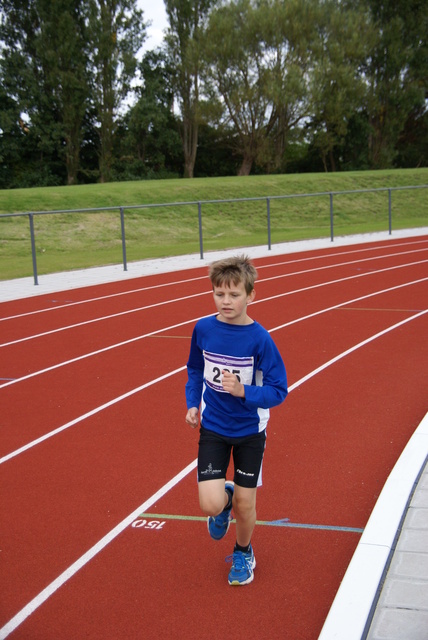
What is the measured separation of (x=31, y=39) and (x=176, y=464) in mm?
47408

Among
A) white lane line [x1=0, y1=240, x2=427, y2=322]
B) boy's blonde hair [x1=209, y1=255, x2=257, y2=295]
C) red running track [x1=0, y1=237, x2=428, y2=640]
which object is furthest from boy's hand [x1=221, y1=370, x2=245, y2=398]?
white lane line [x1=0, y1=240, x2=427, y2=322]

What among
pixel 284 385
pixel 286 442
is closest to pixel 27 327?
pixel 286 442

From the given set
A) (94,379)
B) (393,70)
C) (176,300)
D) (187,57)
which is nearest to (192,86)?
(187,57)

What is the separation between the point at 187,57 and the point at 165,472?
44.9 meters

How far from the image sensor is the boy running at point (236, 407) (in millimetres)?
3641

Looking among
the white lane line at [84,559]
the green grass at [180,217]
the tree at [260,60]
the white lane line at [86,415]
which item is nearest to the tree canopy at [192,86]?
the tree at [260,60]

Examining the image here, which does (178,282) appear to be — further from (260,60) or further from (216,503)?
(260,60)

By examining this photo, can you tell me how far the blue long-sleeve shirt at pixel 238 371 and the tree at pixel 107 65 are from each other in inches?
1679

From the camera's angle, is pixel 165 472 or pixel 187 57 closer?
pixel 165 472

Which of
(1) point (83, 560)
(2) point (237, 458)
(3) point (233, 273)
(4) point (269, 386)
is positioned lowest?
(1) point (83, 560)

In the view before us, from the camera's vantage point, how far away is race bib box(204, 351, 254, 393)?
12.2 feet

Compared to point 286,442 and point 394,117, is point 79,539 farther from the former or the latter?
point 394,117

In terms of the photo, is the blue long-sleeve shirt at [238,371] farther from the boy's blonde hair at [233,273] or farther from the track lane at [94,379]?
the track lane at [94,379]

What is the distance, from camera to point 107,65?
4600 cm
